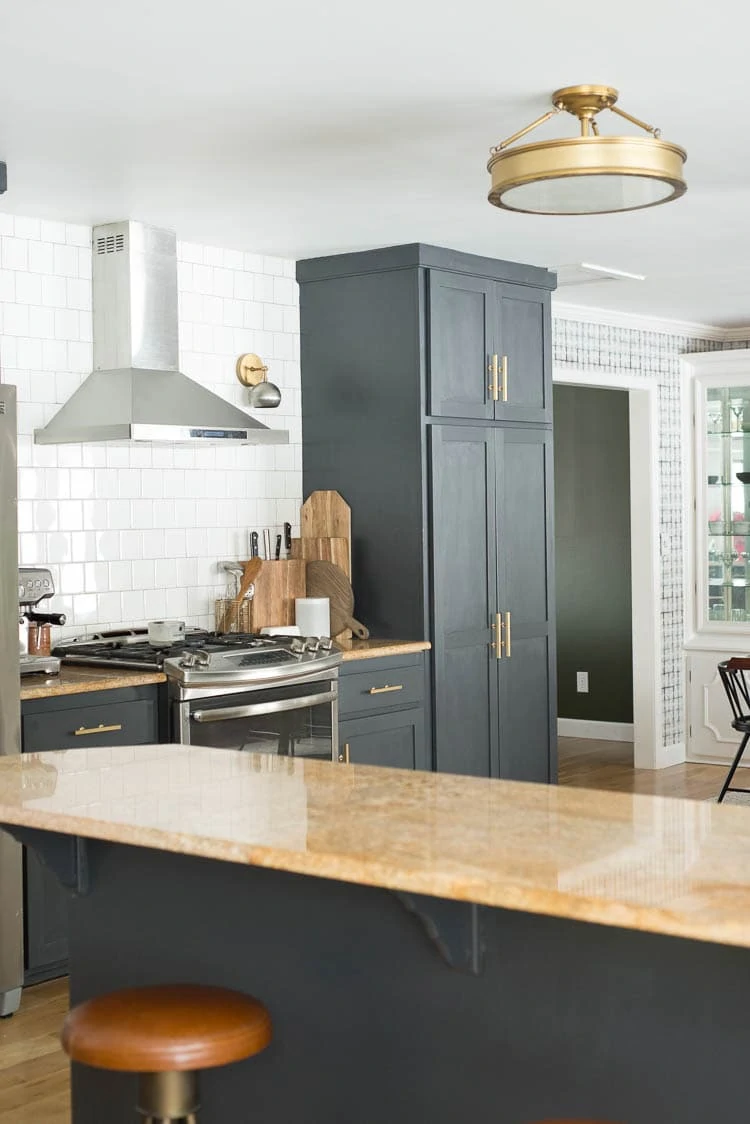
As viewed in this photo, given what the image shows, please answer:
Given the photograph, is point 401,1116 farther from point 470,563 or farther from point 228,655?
point 470,563

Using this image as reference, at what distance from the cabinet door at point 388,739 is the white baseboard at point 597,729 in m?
3.31

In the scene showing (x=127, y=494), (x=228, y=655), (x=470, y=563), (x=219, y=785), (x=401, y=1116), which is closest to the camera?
(x=401, y=1116)

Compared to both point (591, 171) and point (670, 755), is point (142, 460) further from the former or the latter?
point (670, 755)

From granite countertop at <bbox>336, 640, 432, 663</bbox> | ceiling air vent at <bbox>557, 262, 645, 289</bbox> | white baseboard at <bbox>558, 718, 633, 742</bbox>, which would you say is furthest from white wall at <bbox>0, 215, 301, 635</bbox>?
white baseboard at <bbox>558, 718, 633, 742</bbox>

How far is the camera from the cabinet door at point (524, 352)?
5969 mm

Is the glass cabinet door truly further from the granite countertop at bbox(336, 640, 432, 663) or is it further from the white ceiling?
the granite countertop at bbox(336, 640, 432, 663)

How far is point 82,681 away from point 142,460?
3.97 feet

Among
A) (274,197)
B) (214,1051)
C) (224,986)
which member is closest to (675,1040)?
(214,1051)

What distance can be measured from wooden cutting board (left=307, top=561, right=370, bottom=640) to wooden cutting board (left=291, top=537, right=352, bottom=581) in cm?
3

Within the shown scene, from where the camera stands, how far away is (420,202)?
15.8 feet

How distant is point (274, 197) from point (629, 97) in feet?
4.73

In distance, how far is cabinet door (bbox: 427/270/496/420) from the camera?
18.4ft

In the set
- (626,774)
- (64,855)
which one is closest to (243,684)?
→ (64,855)

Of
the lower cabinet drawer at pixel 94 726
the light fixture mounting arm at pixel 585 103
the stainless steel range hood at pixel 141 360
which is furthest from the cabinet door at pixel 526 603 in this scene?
the light fixture mounting arm at pixel 585 103
